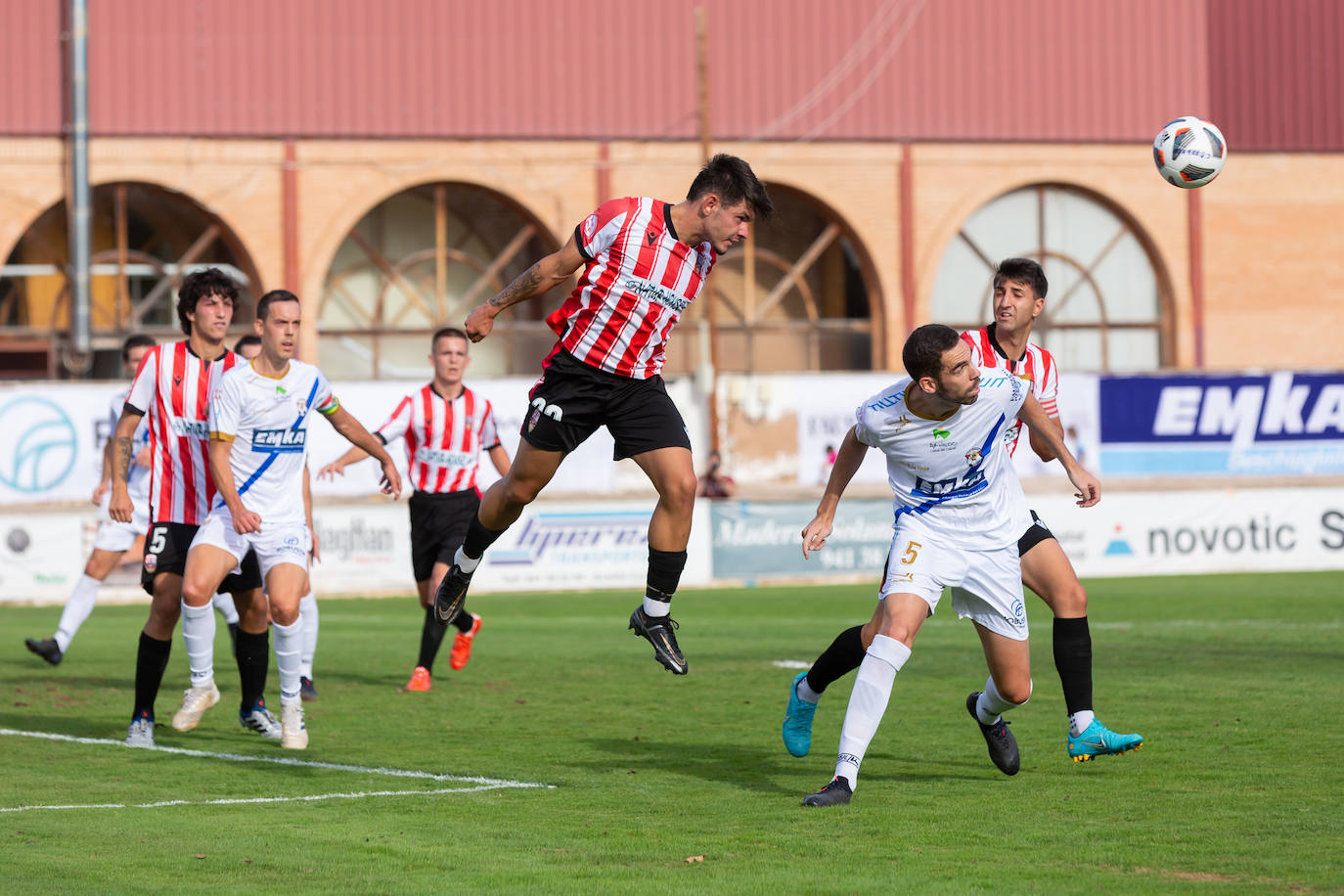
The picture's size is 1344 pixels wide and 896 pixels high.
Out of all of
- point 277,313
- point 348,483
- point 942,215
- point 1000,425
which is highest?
point 942,215

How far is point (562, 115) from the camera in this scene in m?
35.0

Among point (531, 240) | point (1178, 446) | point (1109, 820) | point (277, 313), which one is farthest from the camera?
point (531, 240)

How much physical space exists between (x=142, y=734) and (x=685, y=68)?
28.2m

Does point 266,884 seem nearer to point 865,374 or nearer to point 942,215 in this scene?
point 865,374

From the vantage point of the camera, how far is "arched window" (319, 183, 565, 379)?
35.7 metres

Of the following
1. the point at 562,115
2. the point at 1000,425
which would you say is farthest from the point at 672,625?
the point at 562,115

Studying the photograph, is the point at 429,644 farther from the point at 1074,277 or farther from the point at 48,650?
the point at 1074,277

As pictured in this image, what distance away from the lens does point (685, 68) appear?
35.3m

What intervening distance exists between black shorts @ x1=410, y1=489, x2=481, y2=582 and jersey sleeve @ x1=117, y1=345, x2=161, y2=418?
2880mm

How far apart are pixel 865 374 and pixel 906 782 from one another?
1047 inches

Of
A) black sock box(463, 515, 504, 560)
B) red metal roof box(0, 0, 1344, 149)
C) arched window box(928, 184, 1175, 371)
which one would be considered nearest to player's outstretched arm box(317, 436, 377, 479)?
black sock box(463, 515, 504, 560)

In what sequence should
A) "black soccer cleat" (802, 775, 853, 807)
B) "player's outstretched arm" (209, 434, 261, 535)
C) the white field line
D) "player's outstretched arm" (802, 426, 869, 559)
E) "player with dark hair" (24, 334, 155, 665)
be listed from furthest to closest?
"player with dark hair" (24, 334, 155, 665) < "player's outstretched arm" (209, 434, 261, 535) < the white field line < "player's outstretched arm" (802, 426, 869, 559) < "black soccer cleat" (802, 775, 853, 807)

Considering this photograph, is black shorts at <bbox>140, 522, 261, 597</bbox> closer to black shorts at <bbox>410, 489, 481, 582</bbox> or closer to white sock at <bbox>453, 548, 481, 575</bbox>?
white sock at <bbox>453, 548, 481, 575</bbox>

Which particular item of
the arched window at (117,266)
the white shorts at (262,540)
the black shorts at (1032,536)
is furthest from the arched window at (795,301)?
the black shorts at (1032,536)
